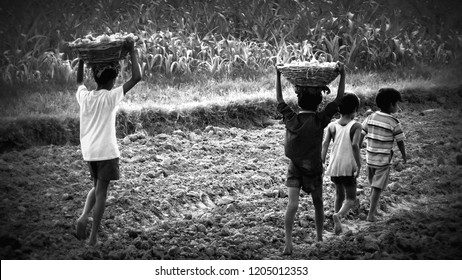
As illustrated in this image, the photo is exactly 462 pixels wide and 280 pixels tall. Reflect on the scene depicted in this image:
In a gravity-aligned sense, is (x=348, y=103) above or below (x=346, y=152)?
above

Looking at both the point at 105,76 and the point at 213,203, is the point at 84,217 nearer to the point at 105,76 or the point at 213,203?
the point at 105,76

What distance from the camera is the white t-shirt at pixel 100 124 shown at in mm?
4777

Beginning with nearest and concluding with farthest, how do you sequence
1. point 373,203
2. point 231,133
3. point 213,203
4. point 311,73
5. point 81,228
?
1. point 311,73
2. point 81,228
3. point 373,203
4. point 213,203
5. point 231,133

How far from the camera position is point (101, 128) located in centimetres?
478

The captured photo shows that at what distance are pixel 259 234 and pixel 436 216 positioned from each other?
1.31 metres

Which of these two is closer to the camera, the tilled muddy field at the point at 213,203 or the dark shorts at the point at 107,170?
the dark shorts at the point at 107,170

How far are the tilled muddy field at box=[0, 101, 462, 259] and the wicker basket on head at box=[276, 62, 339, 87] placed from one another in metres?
1.10

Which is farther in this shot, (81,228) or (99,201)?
(81,228)

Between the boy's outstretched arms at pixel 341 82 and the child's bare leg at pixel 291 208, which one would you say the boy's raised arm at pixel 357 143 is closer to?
the boy's outstretched arms at pixel 341 82

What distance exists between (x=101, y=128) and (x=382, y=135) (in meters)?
2.05

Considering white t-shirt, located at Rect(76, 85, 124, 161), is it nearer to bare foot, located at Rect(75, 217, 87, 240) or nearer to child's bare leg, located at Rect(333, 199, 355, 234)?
bare foot, located at Rect(75, 217, 87, 240)

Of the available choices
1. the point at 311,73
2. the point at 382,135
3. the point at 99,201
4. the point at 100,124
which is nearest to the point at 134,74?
the point at 100,124

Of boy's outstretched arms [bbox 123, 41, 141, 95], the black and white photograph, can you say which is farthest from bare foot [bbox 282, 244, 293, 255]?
boy's outstretched arms [bbox 123, 41, 141, 95]

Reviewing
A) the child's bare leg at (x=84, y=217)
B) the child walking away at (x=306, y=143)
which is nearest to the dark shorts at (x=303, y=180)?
the child walking away at (x=306, y=143)
